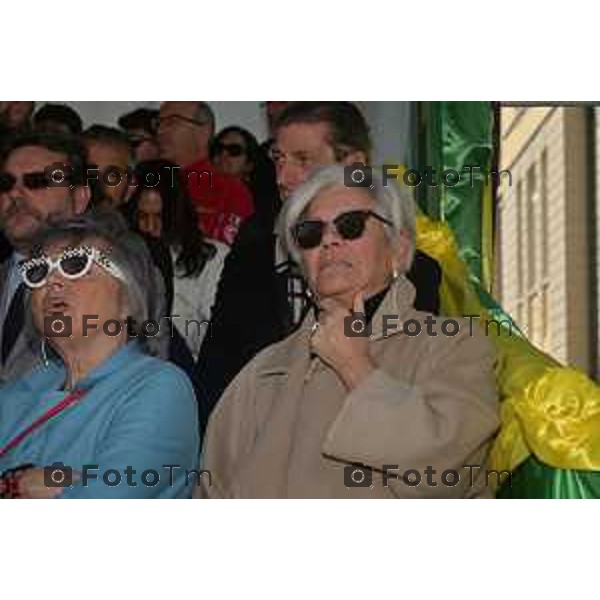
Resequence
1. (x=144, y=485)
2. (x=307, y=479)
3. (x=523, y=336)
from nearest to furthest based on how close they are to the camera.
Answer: (x=307, y=479), (x=144, y=485), (x=523, y=336)

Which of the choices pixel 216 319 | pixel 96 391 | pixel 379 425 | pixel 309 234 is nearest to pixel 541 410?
pixel 379 425

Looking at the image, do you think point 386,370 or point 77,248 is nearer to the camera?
point 386,370

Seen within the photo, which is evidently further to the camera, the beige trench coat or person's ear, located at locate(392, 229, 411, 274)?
person's ear, located at locate(392, 229, 411, 274)

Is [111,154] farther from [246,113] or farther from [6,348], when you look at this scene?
[6,348]

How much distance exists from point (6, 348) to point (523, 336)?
132 centimetres

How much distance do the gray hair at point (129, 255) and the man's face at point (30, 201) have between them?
3cm

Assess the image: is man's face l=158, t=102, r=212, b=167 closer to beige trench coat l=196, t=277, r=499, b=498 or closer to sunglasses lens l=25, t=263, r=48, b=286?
sunglasses lens l=25, t=263, r=48, b=286

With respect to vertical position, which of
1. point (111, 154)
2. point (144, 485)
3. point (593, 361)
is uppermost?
point (111, 154)

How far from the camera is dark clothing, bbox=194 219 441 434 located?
2.88 m

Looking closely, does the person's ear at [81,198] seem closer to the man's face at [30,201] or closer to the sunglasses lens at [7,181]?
the man's face at [30,201]

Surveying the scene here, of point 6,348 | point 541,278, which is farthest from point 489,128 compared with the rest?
point 6,348

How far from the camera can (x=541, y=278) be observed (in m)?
3.05

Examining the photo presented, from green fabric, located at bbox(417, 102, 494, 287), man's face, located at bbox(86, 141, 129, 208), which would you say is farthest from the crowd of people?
green fabric, located at bbox(417, 102, 494, 287)

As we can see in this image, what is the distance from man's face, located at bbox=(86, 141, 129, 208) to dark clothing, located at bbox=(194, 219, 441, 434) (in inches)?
13.4
